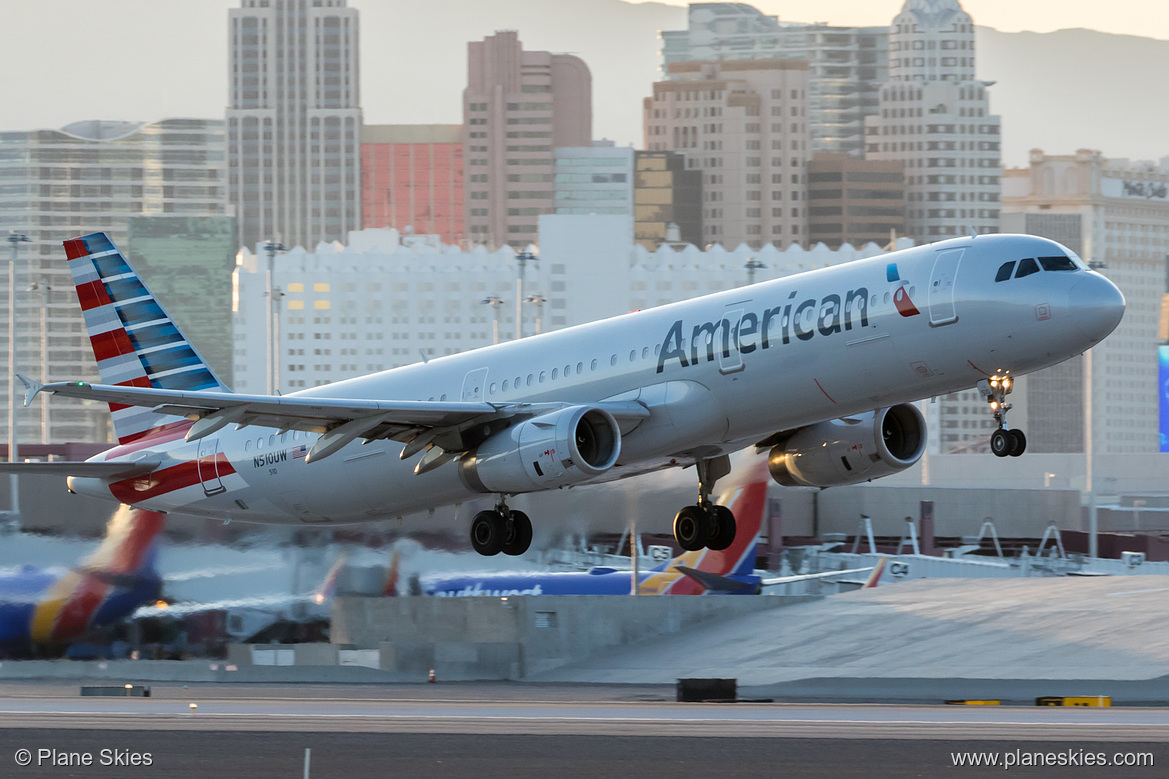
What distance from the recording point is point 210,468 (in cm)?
4488

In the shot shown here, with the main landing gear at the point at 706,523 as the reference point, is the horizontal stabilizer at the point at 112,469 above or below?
above

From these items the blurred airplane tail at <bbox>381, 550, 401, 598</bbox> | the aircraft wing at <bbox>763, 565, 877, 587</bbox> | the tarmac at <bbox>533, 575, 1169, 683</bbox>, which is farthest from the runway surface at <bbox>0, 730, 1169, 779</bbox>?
the aircraft wing at <bbox>763, 565, 877, 587</bbox>

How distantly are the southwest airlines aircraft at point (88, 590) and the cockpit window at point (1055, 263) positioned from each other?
31.4 meters

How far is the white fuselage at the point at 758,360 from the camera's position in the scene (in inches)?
1341

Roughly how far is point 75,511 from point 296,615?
8.65 metres

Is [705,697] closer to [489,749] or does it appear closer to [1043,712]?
[1043,712]

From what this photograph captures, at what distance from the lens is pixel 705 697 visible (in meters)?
54.1

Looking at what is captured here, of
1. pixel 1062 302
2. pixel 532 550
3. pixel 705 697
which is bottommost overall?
pixel 705 697

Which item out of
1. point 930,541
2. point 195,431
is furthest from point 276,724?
point 930,541

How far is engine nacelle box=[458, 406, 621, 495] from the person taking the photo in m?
36.8

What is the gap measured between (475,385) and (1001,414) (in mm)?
12255

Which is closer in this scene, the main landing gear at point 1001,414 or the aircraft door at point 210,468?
the main landing gear at point 1001,414

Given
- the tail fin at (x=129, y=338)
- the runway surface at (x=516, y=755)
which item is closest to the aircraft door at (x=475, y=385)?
the runway surface at (x=516, y=755)

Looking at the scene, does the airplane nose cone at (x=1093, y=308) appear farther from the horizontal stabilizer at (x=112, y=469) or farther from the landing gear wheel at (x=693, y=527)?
the horizontal stabilizer at (x=112, y=469)
